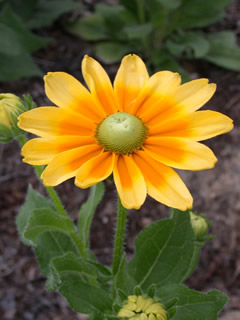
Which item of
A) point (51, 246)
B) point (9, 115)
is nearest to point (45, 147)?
point (9, 115)

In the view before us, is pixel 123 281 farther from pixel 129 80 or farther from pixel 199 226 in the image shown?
pixel 129 80

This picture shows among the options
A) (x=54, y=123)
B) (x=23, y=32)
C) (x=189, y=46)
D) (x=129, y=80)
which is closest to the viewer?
(x=54, y=123)

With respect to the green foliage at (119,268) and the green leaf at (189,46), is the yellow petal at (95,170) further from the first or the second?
the green leaf at (189,46)

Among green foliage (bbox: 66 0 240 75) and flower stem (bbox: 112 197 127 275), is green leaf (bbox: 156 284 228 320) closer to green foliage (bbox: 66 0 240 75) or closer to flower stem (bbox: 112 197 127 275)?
flower stem (bbox: 112 197 127 275)

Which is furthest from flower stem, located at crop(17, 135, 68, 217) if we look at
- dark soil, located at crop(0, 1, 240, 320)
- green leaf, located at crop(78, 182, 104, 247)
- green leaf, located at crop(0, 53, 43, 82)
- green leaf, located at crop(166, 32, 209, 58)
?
green leaf, located at crop(166, 32, 209, 58)

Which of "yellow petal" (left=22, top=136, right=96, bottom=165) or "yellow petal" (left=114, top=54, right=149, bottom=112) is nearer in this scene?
"yellow petal" (left=22, top=136, right=96, bottom=165)

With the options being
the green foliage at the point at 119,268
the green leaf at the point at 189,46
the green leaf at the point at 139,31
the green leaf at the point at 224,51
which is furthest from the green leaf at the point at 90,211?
the green leaf at the point at 224,51

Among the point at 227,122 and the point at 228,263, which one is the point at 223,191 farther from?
the point at 227,122
